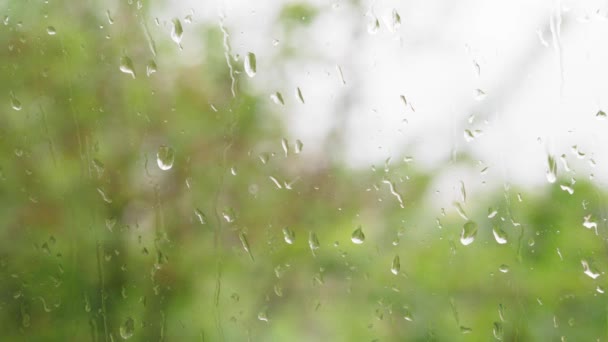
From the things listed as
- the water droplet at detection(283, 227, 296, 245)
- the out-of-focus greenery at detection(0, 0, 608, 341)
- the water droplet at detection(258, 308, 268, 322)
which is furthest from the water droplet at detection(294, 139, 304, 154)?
the water droplet at detection(258, 308, 268, 322)

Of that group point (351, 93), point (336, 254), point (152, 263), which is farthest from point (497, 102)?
point (152, 263)

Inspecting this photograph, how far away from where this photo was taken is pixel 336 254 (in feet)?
2.96

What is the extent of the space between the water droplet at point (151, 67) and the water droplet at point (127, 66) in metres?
0.02

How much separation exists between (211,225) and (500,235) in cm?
40

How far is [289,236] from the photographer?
3.03 feet

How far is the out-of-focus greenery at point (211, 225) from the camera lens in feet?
2.88

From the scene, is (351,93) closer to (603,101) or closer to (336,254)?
(336,254)

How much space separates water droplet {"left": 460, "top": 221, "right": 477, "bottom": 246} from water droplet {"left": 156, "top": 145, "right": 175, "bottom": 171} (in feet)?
1.39

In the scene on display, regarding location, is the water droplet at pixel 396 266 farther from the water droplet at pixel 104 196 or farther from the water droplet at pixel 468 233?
the water droplet at pixel 104 196

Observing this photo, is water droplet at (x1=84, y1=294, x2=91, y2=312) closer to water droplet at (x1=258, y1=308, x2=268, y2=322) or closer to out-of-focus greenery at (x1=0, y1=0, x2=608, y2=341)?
out-of-focus greenery at (x1=0, y1=0, x2=608, y2=341)

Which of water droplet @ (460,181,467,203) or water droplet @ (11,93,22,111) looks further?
water droplet @ (11,93,22,111)

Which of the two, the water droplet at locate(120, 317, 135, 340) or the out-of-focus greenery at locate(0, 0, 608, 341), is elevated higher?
the out-of-focus greenery at locate(0, 0, 608, 341)

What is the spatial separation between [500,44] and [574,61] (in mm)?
99

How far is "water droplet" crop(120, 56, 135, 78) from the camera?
97 centimetres
